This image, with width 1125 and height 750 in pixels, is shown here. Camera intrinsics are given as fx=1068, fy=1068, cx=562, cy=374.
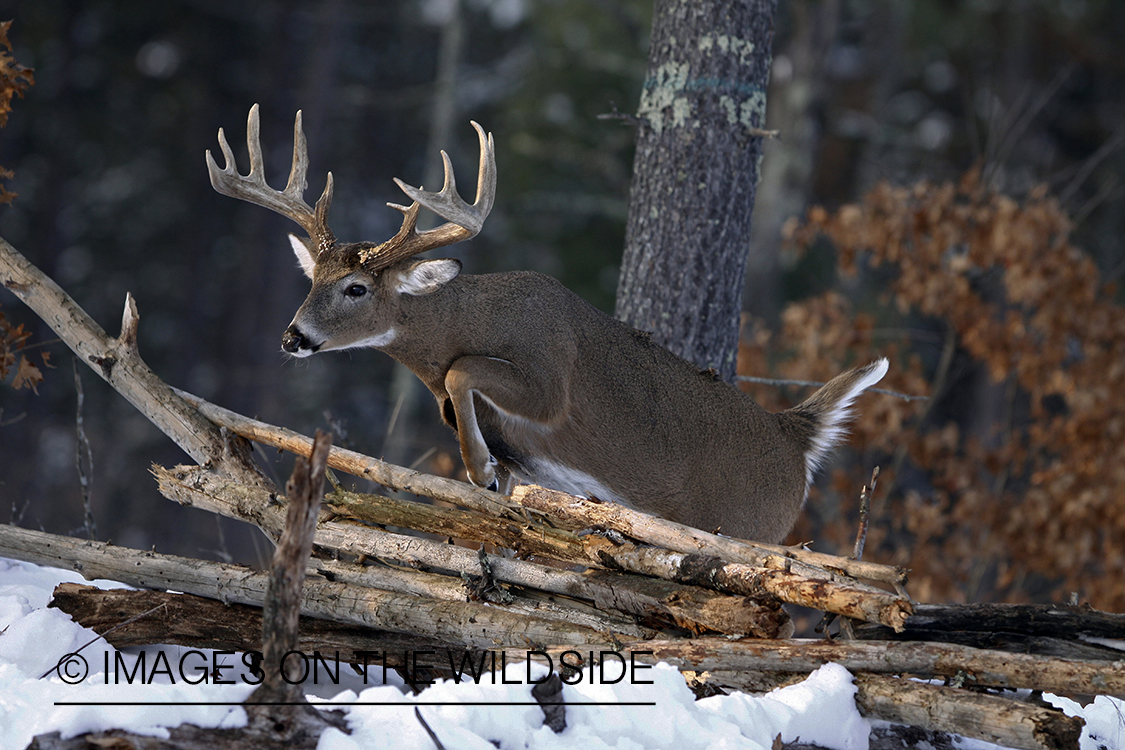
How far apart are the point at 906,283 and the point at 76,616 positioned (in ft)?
24.0

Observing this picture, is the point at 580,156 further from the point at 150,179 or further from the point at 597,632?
the point at 597,632

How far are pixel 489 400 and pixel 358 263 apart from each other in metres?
0.98

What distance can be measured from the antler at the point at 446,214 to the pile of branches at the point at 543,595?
104 centimetres

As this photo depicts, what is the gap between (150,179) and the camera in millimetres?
22078

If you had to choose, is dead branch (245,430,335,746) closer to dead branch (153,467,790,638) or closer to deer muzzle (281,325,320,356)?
dead branch (153,467,790,638)

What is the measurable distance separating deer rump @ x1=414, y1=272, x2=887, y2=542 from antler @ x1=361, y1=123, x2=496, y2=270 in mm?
253

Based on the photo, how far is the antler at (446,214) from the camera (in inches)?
198

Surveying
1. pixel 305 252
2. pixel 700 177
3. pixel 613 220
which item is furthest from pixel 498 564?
pixel 613 220

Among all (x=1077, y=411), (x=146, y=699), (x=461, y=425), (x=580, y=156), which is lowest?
(x=146, y=699)

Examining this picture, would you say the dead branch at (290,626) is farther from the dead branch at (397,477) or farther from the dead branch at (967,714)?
the dead branch at (967,714)

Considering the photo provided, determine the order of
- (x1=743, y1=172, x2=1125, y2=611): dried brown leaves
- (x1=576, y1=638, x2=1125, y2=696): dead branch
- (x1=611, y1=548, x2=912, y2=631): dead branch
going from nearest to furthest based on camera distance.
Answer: (x1=576, y1=638, x2=1125, y2=696): dead branch → (x1=611, y1=548, x2=912, y2=631): dead branch → (x1=743, y1=172, x2=1125, y2=611): dried brown leaves

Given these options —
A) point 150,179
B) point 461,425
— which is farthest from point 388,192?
point 461,425

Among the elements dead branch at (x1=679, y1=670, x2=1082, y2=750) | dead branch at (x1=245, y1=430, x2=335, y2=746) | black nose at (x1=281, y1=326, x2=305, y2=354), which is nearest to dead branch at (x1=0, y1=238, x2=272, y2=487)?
black nose at (x1=281, y1=326, x2=305, y2=354)

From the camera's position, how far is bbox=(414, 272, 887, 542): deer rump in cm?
522
